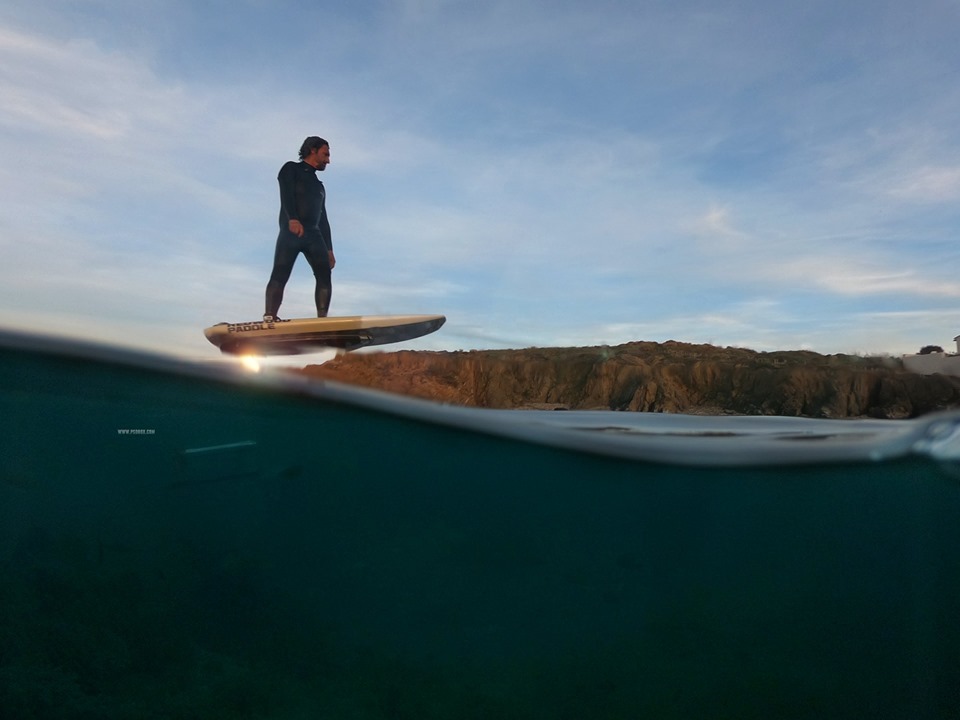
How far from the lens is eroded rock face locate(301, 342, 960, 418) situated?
80.0 feet

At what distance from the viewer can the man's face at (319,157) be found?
32.2ft

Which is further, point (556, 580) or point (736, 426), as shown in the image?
point (736, 426)

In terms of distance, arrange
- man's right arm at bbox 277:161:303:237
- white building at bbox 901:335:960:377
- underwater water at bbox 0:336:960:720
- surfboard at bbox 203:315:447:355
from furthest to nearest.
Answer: white building at bbox 901:335:960:377
surfboard at bbox 203:315:447:355
man's right arm at bbox 277:161:303:237
underwater water at bbox 0:336:960:720

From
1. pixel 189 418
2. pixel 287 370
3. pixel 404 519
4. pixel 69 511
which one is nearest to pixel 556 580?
pixel 404 519

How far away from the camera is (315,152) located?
982 cm

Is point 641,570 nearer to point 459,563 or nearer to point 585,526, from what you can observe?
point 585,526

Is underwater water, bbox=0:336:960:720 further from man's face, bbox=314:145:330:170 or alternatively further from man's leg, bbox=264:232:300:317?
man's face, bbox=314:145:330:170

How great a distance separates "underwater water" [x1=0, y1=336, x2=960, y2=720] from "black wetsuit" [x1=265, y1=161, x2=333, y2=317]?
562 cm

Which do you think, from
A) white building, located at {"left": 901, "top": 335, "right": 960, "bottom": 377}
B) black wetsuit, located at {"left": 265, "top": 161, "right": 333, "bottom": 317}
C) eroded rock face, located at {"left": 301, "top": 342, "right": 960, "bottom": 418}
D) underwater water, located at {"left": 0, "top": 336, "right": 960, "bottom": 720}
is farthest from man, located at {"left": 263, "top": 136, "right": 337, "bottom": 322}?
white building, located at {"left": 901, "top": 335, "right": 960, "bottom": 377}

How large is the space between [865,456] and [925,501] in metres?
0.88

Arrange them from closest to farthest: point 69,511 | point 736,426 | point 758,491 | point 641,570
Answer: point 69,511 < point 641,570 < point 758,491 < point 736,426

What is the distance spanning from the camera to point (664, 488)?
5199 mm

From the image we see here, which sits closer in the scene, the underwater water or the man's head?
the underwater water

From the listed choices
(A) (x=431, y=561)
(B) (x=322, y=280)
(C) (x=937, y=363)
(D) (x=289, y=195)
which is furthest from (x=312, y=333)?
(C) (x=937, y=363)
